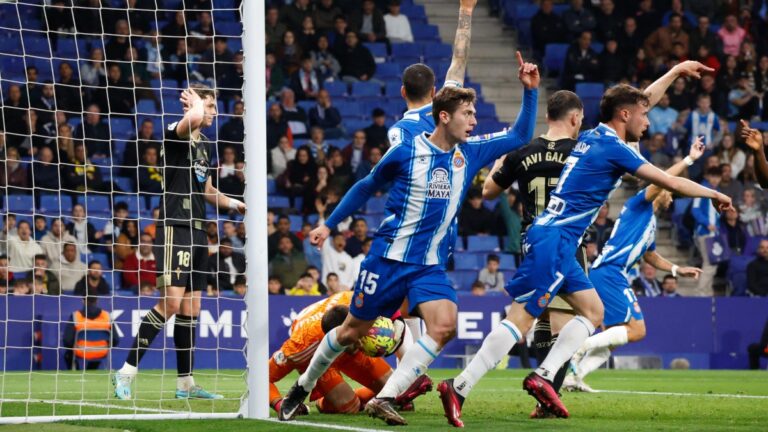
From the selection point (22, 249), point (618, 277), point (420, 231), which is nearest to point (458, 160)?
point (420, 231)

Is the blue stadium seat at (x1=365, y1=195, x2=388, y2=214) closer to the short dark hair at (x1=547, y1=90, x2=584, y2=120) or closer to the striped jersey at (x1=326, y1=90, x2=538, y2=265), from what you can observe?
the short dark hair at (x1=547, y1=90, x2=584, y2=120)

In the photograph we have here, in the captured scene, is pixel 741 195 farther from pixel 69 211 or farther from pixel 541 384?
pixel 541 384

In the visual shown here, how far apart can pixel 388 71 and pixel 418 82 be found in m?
13.4

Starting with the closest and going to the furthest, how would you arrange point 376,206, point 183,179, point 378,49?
1. point 183,179
2. point 376,206
3. point 378,49

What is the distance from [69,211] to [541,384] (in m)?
10.3

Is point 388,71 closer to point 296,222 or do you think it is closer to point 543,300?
point 296,222

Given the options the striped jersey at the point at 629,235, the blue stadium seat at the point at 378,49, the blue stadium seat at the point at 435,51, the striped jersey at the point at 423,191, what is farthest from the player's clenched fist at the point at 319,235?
the blue stadium seat at the point at 435,51

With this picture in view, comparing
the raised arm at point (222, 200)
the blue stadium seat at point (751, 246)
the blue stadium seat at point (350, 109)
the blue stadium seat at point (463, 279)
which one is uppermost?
the blue stadium seat at point (350, 109)

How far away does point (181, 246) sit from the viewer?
9.34m

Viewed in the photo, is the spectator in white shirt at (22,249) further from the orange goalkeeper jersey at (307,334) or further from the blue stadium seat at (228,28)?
the orange goalkeeper jersey at (307,334)

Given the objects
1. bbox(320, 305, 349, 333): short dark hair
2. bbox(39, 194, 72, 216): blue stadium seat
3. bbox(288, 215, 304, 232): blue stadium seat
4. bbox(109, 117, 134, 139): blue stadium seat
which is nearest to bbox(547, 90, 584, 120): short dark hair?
bbox(320, 305, 349, 333): short dark hair

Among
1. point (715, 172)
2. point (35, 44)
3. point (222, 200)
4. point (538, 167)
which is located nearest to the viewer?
point (538, 167)

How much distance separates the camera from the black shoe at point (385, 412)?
701cm

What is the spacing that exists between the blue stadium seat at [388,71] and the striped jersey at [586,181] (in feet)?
45.1
